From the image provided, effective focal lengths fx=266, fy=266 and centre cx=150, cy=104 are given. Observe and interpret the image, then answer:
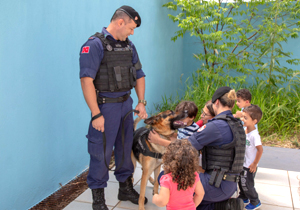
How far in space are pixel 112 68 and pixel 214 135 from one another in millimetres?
1186

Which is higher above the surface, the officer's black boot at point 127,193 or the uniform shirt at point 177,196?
the uniform shirt at point 177,196

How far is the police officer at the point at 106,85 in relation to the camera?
253cm

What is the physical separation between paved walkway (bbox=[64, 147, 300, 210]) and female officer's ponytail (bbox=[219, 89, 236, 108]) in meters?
1.40

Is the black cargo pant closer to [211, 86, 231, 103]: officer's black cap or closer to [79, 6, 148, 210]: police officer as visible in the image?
[211, 86, 231, 103]: officer's black cap

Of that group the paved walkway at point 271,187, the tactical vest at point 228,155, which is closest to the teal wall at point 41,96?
the paved walkway at point 271,187

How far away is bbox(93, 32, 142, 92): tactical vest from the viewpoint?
104 inches

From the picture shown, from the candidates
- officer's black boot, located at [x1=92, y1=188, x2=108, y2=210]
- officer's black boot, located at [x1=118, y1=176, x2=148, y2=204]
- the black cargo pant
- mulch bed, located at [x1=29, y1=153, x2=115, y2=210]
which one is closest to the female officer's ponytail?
the black cargo pant

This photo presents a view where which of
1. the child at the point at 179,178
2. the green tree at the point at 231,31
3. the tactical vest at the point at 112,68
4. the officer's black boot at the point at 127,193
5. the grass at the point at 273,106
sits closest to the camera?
the child at the point at 179,178

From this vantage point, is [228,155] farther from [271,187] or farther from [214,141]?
[271,187]

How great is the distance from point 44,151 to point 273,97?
5068 millimetres

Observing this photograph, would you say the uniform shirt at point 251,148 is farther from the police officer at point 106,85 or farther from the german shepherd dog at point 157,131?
the police officer at point 106,85

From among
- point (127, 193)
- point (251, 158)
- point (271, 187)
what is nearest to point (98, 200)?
point (127, 193)

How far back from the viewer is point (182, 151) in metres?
1.88

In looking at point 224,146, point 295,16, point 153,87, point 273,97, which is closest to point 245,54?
point 273,97
